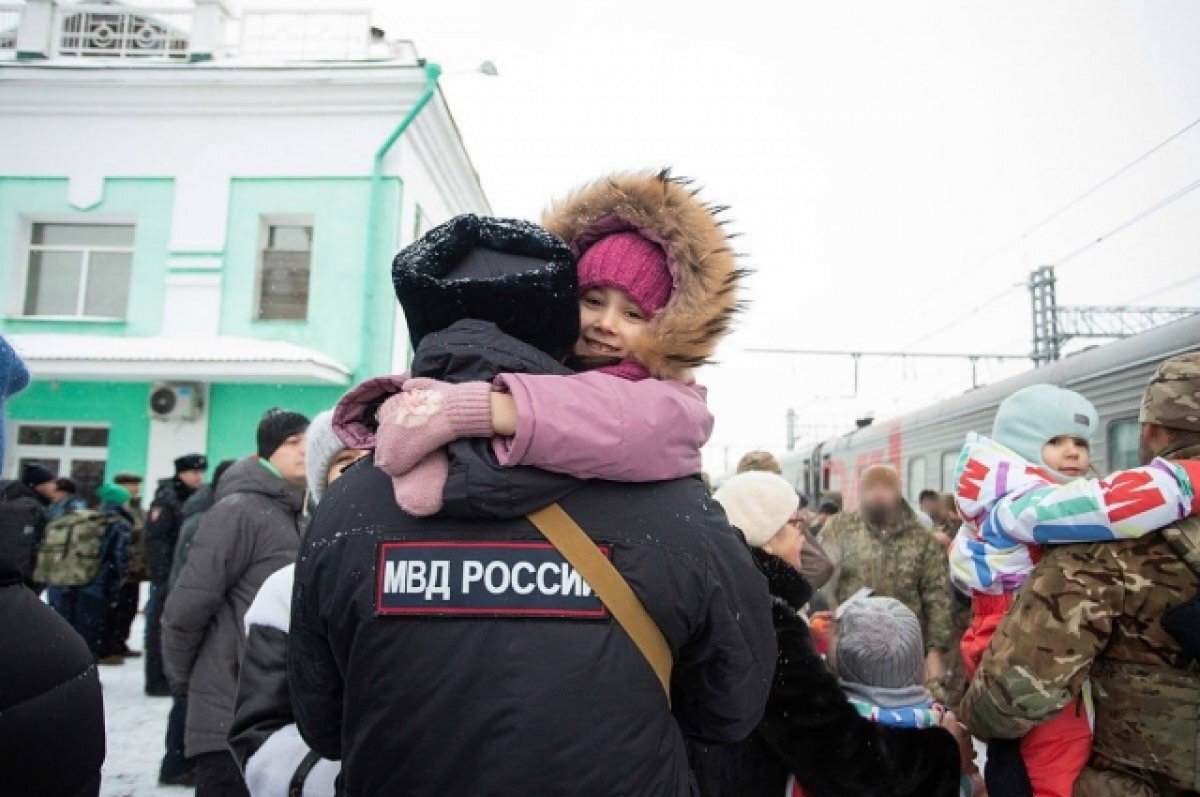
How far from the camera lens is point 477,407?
3.76 ft

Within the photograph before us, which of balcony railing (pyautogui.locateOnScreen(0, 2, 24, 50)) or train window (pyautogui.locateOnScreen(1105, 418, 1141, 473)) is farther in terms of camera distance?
balcony railing (pyautogui.locateOnScreen(0, 2, 24, 50))

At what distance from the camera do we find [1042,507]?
6.77 ft

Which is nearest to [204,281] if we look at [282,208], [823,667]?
[282,208]

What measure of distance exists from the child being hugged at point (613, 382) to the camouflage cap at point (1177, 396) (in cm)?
132

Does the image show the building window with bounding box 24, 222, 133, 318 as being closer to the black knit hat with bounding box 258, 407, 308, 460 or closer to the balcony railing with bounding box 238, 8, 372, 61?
the balcony railing with bounding box 238, 8, 372, 61

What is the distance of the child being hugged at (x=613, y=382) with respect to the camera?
45.4 inches

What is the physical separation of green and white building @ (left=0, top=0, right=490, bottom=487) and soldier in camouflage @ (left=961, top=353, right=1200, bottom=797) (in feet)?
31.8

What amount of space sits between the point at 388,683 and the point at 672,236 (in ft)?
3.05

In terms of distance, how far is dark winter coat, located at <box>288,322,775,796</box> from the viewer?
45.6 inches

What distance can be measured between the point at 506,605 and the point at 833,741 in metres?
1.27

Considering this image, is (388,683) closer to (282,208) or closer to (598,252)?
(598,252)

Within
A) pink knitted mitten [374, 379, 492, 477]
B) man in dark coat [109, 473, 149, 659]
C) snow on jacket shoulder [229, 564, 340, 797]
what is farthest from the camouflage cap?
man in dark coat [109, 473, 149, 659]

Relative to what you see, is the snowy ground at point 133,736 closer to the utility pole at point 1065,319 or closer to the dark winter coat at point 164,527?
the dark winter coat at point 164,527

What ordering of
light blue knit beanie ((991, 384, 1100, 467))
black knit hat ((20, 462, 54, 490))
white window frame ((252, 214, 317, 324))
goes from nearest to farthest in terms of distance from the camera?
light blue knit beanie ((991, 384, 1100, 467)) → black knit hat ((20, 462, 54, 490)) → white window frame ((252, 214, 317, 324))
